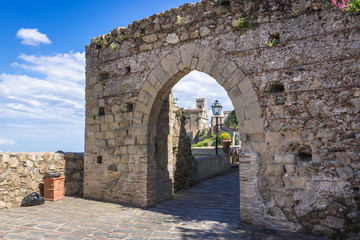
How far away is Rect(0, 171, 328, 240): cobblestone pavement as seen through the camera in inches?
161

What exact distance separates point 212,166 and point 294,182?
6.70 m

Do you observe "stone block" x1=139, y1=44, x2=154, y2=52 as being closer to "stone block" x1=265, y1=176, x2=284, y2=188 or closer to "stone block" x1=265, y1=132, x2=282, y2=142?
"stone block" x1=265, y1=132, x2=282, y2=142

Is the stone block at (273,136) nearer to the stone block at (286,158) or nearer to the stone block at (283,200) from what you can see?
the stone block at (286,158)

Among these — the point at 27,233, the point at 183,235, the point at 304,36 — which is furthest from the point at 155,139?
the point at 304,36

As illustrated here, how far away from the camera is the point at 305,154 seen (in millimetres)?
4469

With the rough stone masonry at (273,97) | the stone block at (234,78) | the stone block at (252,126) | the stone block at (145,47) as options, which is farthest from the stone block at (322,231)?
the stone block at (145,47)

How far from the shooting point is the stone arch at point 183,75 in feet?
15.8

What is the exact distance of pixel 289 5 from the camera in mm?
4625

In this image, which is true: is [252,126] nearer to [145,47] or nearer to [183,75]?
[183,75]

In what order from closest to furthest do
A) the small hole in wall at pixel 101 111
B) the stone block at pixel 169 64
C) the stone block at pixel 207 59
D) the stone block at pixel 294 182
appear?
the stone block at pixel 294 182, the stone block at pixel 207 59, the stone block at pixel 169 64, the small hole in wall at pixel 101 111

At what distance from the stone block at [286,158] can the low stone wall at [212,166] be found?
5147mm

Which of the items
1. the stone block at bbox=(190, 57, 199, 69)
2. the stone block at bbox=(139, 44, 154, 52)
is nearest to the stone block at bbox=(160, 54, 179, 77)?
the stone block at bbox=(190, 57, 199, 69)

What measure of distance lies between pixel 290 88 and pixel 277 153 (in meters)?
1.08

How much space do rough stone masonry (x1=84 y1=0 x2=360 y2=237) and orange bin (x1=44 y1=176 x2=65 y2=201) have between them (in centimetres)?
144
